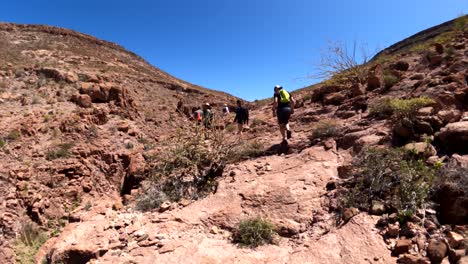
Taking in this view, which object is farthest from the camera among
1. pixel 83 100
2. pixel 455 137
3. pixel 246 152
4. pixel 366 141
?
pixel 83 100

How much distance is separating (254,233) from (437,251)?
2107 mm

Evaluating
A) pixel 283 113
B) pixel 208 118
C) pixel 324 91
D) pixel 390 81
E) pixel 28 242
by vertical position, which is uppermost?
pixel 324 91

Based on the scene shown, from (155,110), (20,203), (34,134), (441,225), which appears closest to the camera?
(441,225)

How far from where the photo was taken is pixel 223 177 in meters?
6.55

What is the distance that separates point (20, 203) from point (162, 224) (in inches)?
177

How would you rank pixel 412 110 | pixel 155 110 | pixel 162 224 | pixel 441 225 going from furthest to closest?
pixel 155 110, pixel 412 110, pixel 162 224, pixel 441 225

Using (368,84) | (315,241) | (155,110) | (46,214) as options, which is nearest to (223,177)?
(315,241)

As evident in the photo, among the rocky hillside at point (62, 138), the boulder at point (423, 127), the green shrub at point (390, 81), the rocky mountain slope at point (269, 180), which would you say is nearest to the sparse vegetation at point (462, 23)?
the rocky mountain slope at point (269, 180)

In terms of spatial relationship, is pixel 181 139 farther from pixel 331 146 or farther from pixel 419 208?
pixel 419 208

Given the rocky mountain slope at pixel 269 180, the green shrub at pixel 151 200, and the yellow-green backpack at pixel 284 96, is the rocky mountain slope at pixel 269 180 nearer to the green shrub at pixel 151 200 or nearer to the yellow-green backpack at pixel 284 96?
the green shrub at pixel 151 200

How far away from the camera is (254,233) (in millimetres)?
4348

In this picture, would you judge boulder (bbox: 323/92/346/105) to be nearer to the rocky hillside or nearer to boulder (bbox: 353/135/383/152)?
boulder (bbox: 353/135/383/152)

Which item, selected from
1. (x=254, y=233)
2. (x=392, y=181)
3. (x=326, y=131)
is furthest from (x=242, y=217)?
(x=326, y=131)

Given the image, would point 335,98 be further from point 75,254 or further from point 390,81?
point 75,254
